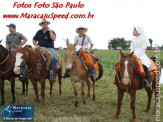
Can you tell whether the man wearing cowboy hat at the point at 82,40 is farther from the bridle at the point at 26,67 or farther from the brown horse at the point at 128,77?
the brown horse at the point at 128,77

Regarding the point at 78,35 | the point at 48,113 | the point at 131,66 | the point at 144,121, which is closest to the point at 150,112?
the point at 144,121

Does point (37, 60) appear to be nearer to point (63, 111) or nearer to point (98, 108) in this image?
point (63, 111)

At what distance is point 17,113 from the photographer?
4719 millimetres

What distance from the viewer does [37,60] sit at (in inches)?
211

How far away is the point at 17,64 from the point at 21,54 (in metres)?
0.32

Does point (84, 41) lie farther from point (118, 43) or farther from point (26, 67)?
point (118, 43)

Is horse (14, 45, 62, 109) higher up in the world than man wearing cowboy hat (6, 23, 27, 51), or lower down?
lower down

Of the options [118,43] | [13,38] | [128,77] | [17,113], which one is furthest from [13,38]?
[118,43]

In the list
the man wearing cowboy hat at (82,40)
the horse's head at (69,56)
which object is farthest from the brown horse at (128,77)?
the man wearing cowboy hat at (82,40)

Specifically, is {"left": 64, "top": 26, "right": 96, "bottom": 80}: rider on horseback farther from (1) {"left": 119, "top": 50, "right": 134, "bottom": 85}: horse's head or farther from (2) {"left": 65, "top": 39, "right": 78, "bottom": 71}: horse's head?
(1) {"left": 119, "top": 50, "right": 134, "bottom": 85}: horse's head

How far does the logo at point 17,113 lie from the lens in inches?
182

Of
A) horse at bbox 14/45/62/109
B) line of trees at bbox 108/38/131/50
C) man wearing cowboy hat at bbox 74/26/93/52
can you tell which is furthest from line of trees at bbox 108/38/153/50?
horse at bbox 14/45/62/109

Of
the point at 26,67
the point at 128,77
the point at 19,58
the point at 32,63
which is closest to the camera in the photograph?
the point at 128,77

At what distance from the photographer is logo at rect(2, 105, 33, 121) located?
4625 mm
